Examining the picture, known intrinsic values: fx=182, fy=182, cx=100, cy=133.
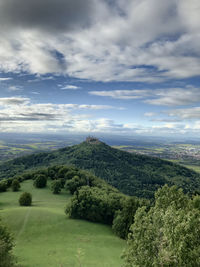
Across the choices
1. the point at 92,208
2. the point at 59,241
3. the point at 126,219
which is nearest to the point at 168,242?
the point at 59,241

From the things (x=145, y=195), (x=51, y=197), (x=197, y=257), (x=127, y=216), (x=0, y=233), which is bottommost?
(x=145, y=195)

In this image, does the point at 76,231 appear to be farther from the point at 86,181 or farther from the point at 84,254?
the point at 86,181

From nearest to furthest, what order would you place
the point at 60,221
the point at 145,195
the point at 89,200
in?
the point at 60,221 < the point at 89,200 < the point at 145,195

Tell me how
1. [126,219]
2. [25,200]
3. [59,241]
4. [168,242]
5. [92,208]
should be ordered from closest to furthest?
[168,242] < [59,241] < [126,219] < [92,208] < [25,200]

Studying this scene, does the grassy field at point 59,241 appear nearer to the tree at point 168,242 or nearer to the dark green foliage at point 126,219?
the dark green foliage at point 126,219

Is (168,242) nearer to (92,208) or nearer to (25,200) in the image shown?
(92,208)

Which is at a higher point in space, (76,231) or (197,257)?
(197,257)

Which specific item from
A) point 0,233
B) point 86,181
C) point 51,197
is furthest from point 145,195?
point 0,233

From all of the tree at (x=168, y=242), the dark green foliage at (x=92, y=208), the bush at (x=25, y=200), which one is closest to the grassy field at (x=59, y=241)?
the dark green foliage at (x=92, y=208)
